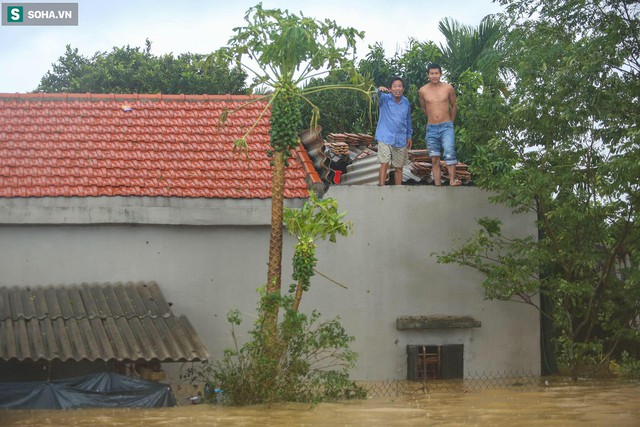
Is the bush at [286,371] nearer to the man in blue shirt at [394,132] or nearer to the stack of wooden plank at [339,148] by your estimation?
the man in blue shirt at [394,132]

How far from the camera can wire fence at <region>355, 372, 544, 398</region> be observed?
17594mm

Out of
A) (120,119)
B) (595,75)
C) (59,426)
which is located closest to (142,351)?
(59,426)

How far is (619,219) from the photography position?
1748cm

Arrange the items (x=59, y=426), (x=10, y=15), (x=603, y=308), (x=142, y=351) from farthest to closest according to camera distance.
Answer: (x=603, y=308), (x=10, y=15), (x=142, y=351), (x=59, y=426)

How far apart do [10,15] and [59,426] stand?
6.60 metres

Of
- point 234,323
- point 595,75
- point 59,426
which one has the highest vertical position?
point 595,75

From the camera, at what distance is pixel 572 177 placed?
1720cm

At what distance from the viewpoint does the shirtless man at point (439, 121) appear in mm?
18797

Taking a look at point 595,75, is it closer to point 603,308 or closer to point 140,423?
point 603,308

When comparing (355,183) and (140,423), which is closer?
(140,423)

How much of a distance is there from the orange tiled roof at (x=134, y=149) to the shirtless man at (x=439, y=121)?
6.85 feet

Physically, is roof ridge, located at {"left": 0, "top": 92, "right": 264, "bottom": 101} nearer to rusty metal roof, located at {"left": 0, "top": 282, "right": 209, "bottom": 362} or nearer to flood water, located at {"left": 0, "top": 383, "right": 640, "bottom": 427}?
rusty metal roof, located at {"left": 0, "top": 282, "right": 209, "bottom": 362}

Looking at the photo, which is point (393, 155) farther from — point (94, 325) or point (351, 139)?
point (94, 325)

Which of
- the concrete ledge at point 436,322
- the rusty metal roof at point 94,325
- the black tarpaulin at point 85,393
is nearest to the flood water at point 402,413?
the black tarpaulin at point 85,393
